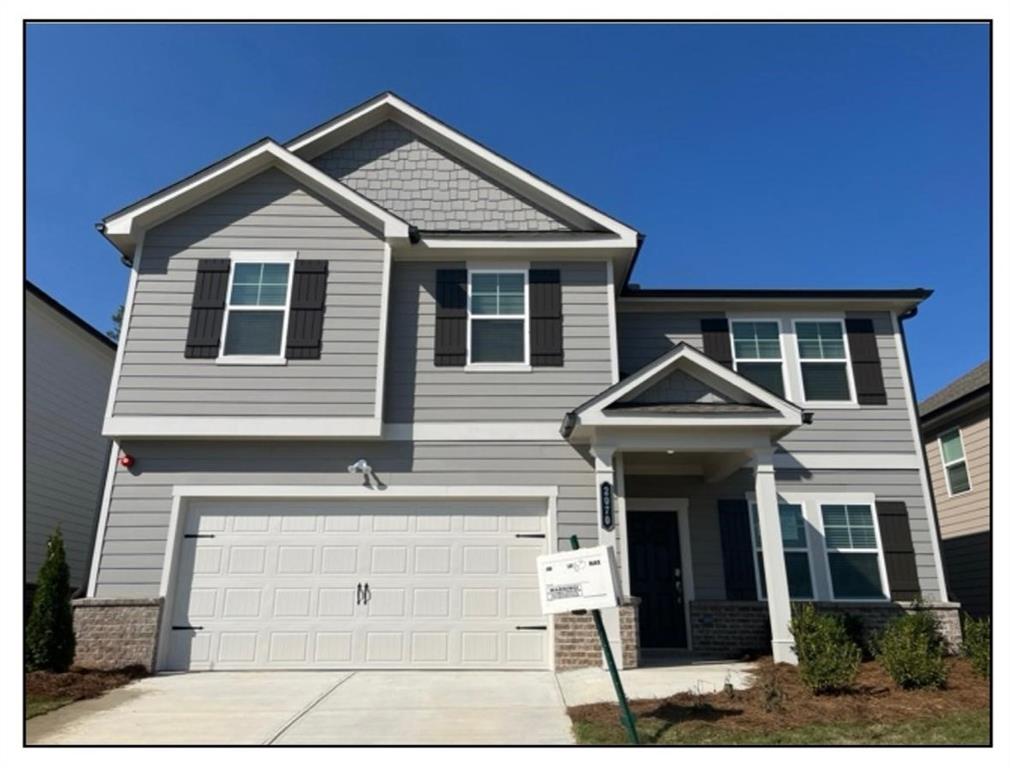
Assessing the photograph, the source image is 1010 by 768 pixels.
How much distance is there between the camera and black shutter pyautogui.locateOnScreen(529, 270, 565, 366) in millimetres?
10242

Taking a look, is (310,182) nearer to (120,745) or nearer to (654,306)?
(654,306)

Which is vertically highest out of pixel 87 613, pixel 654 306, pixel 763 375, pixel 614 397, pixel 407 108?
pixel 407 108

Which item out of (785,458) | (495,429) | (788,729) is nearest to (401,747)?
(788,729)

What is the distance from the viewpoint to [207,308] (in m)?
10.2

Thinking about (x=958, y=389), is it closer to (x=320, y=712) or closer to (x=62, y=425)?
(x=320, y=712)

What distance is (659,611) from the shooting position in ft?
34.8

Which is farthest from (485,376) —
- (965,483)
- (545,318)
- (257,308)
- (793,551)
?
(965,483)

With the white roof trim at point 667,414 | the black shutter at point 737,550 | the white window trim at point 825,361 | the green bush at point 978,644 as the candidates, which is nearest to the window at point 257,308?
the white roof trim at point 667,414

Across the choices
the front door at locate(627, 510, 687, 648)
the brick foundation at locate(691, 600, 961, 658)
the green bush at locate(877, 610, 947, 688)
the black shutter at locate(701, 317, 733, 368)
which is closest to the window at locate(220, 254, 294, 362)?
the front door at locate(627, 510, 687, 648)

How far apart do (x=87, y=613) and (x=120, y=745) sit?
4061 millimetres

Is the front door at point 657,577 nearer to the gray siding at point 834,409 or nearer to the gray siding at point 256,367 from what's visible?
Answer: the gray siding at point 834,409

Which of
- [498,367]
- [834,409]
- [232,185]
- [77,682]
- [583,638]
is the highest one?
[232,185]

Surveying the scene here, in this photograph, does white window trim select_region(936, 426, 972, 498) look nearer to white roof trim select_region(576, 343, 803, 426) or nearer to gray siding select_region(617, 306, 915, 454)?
gray siding select_region(617, 306, 915, 454)

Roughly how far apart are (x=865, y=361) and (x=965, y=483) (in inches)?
176
